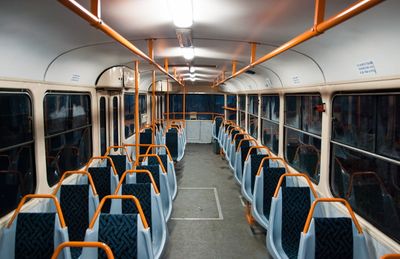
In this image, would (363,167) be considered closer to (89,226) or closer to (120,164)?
(89,226)

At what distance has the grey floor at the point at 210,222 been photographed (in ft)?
14.1

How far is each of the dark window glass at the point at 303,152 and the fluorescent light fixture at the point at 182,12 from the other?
2377mm

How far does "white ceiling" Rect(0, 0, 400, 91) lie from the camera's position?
2309mm

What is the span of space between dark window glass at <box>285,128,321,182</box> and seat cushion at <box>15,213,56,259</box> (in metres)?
3.29

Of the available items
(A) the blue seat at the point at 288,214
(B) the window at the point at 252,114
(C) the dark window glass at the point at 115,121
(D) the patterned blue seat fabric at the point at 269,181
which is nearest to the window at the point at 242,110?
(B) the window at the point at 252,114

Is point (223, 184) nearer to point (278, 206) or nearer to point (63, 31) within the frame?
point (278, 206)

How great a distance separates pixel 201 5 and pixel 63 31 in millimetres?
1338

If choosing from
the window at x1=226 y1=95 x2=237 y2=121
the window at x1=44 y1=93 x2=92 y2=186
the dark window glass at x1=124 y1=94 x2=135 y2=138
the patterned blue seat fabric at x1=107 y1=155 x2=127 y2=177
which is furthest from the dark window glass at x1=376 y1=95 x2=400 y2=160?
the window at x1=226 y1=95 x2=237 y2=121

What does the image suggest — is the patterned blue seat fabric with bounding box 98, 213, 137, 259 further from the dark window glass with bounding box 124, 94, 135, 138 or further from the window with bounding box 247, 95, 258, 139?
the window with bounding box 247, 95, 258, 139

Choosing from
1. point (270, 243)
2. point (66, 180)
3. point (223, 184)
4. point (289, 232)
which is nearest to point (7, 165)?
point (66, 180)

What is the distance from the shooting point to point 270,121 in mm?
6891

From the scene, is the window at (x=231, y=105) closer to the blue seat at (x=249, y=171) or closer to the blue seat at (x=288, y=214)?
the blue seat at (x=249, y=171)

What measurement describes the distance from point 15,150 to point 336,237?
3179 mm

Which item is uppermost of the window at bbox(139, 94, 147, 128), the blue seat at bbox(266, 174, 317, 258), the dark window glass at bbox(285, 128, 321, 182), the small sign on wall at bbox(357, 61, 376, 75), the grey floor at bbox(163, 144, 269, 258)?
the small sign on wall at bbox(357, 61, 376, 75)
